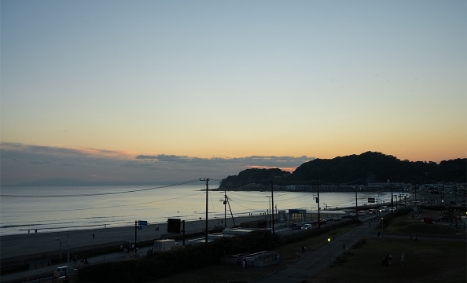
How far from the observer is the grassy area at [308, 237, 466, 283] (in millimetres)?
23547

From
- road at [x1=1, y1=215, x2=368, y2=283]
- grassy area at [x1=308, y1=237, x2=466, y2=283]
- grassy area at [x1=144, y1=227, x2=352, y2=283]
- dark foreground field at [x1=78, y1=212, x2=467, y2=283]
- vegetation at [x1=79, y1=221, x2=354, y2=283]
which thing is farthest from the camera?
road at [x1=1, y1=215, x2=368, y2=283]

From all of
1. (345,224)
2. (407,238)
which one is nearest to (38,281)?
(407,238)

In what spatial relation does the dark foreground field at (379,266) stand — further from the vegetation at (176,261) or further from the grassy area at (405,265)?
the vegetation at (176,261)

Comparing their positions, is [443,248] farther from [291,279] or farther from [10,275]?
[10,275]

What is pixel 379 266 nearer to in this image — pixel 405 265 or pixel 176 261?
pixel 405 265

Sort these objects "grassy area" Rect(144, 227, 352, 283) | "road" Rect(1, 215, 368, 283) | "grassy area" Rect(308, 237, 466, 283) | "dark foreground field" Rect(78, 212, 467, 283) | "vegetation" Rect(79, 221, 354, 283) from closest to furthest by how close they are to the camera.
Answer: "grassy area" Rect(308, 237, 466, 283) → "vegetation" Rect(79, 221, 354, 283) → "dark foreground field" Rect(78, 212, 467, 283) → "grassy area" Rect(144, 227, 352, 283) → "road" Rect(1, 215, 368, 283)

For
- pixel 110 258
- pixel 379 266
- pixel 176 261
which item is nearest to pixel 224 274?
pixel 176 261

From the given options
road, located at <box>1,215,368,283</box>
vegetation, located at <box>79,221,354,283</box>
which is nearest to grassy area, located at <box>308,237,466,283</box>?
road, located at <box>1,215,368,283</box>

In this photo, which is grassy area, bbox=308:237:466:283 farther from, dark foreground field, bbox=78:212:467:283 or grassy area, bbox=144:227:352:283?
grassy area, bbox=144:227:352:283

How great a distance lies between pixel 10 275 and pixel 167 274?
12745 millimetres

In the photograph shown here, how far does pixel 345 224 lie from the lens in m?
58.6

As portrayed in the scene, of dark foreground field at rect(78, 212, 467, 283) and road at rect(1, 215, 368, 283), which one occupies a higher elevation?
dark foreground field at rect(78, 212, 467, 283)

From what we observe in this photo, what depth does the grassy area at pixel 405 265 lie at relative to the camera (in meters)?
23.5

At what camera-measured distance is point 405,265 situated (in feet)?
89.5
